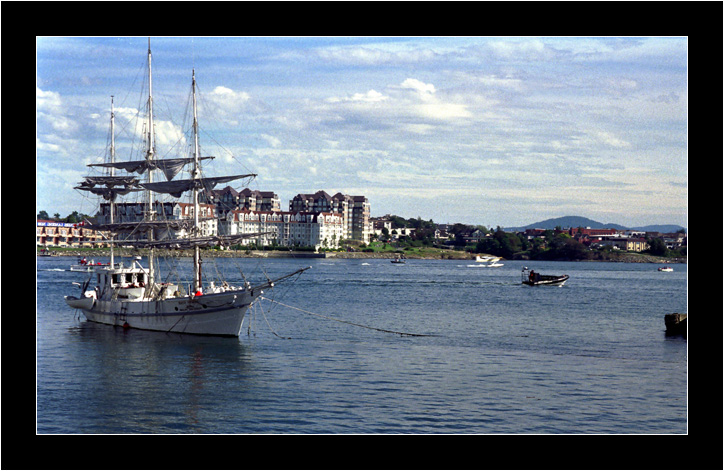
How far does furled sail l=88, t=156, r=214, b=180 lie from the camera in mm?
41312

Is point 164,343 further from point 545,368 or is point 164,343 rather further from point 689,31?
point 689,31

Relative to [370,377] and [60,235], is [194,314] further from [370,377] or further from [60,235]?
[60,235]

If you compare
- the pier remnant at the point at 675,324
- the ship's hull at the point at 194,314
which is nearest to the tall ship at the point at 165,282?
the ship's hull at the point at 194,314

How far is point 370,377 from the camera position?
25.3 meters

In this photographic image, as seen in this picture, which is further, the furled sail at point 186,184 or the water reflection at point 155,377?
the furled sail at point 186,184

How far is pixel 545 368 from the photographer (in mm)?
27547

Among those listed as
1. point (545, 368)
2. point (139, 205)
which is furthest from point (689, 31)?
point (139, 205)

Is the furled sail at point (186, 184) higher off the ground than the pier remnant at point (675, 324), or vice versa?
the furled sail at point (186, 184)

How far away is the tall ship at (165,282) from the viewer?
35.4 metres

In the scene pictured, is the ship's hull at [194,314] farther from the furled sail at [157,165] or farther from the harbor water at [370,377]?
the furled sail at [157,165]

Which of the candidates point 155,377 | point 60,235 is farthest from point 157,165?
point 60,235

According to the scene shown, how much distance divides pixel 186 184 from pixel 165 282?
5.77 metres

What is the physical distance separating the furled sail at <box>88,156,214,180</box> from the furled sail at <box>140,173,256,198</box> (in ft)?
4.24

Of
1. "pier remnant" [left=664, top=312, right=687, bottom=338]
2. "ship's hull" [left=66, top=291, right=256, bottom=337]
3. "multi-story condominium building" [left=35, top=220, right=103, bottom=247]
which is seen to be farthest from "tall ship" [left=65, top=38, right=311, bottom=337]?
"multi-story condominium building" [left=35, top=220, right=103, bottom=247]
